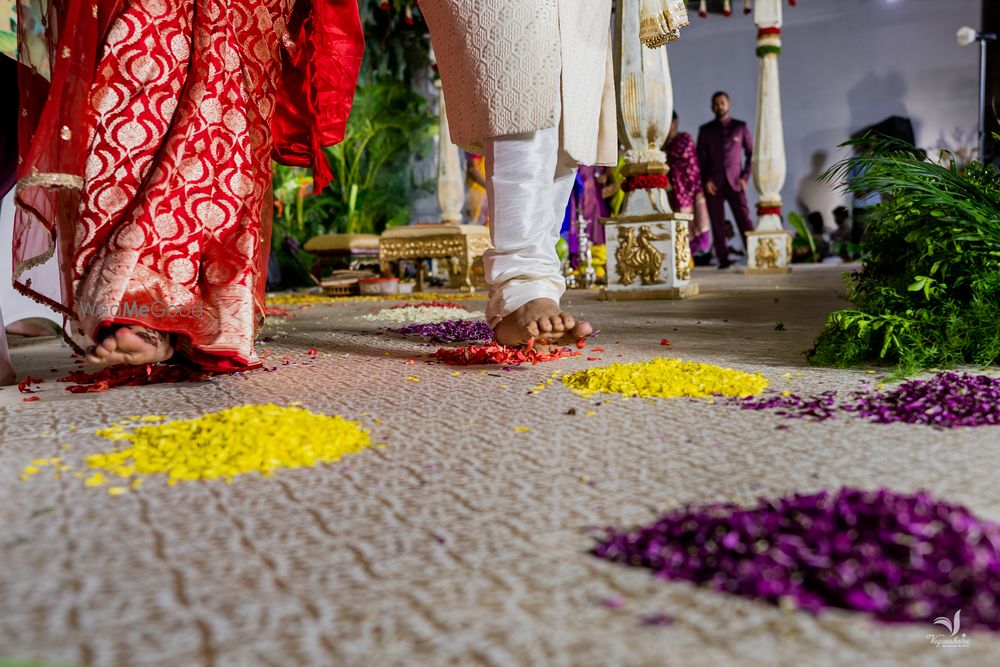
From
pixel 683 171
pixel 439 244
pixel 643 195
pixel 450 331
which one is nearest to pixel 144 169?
pixel 450 331

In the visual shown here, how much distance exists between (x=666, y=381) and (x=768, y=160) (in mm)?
6855

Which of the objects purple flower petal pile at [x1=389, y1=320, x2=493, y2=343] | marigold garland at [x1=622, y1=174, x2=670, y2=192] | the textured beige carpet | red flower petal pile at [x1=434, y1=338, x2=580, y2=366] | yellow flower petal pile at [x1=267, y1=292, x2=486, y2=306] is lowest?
the textured beige carpet

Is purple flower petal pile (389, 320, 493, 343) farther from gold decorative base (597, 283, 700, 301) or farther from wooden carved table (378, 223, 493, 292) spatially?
wooden carved table (378, 223, 493, 292)

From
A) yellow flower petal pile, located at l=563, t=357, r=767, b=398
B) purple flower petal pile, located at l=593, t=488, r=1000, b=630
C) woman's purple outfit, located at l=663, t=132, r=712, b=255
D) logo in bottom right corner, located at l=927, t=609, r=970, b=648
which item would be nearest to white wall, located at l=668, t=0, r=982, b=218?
woman's purple outfit, located at l=663, t=132, r=712, b=255

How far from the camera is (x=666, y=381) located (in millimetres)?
1467

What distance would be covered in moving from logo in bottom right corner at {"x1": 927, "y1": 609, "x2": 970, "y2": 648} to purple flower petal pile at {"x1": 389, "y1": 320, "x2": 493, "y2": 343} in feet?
6.09

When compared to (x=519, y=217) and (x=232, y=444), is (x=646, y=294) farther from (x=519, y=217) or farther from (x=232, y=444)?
(x=232, y=444)

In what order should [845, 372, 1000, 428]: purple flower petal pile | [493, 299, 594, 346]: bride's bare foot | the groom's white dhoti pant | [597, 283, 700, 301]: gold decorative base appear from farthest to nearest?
[597, 283, 700, 301]: gold decorative base
the groom's white dhoti pant
[493, 299, 594, 346]: bride's bare foot
[845, 372, 1000, 428]: purple flower petal pile

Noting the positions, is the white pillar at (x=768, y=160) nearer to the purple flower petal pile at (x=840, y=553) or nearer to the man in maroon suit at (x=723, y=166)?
the man in maroon suit at (x=723, y=166)

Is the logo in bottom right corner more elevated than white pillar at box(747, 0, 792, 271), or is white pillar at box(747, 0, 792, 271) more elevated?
white pillar at box(747, 0, 792, 271)

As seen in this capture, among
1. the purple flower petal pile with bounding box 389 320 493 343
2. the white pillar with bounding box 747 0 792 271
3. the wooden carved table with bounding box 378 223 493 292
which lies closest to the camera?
the purple flower petal pile with bounding box 389 320 493 343

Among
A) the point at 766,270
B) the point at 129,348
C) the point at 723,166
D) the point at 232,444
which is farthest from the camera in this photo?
the point at 723,166

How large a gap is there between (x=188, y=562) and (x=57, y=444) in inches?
22.2

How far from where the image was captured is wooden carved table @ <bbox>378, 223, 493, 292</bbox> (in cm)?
603
